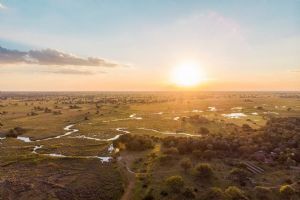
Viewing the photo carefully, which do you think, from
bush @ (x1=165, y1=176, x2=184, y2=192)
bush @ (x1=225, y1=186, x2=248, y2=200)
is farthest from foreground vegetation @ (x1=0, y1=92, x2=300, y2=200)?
bush @ (x1=225, y1=186, x2=248, y2=200)

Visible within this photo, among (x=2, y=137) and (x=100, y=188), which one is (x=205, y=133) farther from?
(x=2, y=137)

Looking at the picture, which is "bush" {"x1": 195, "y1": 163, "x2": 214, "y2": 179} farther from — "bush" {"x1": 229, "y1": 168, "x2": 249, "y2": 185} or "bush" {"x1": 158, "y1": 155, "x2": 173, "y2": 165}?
"bush" {"x1": 158, "y1": 155, "x2": 173, "y2": 165}

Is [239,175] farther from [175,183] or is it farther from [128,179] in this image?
[128,179]

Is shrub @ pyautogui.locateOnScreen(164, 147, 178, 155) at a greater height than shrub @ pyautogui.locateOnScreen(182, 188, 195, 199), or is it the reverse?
shrub @ pyautogui.locateOnScreen(164, 147, 178, 155)

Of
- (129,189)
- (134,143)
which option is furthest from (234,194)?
(134,143)

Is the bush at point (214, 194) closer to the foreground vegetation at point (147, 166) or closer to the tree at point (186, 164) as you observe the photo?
the foreground vegetation at point (147, 166)

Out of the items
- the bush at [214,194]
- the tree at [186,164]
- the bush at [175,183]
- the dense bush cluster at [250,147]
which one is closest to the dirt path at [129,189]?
the bush at [175,183]
